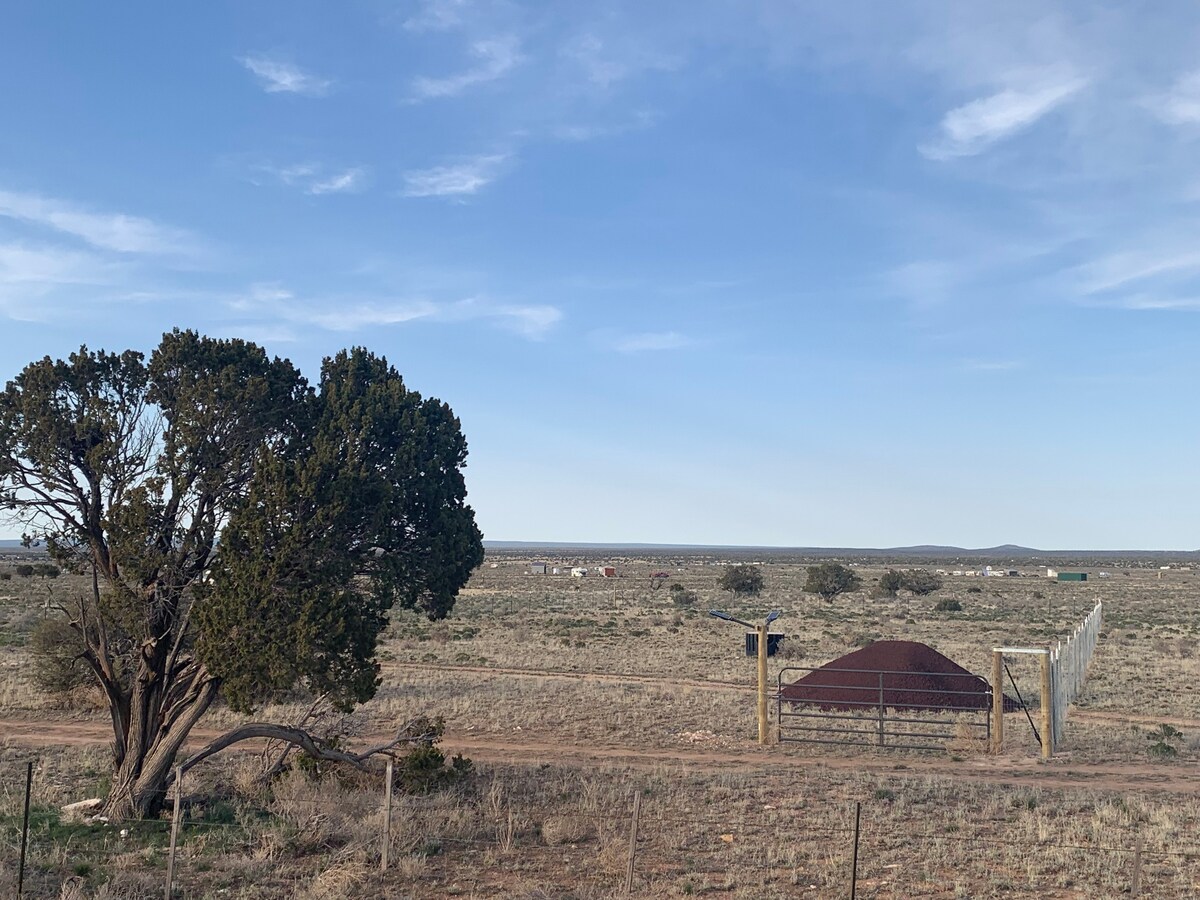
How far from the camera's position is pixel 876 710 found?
920 inches

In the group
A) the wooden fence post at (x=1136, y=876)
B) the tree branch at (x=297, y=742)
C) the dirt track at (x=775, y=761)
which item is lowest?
the dirt track at (x=775, y=761)

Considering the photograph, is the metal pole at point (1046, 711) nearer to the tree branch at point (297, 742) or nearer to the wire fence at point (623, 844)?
the wire fence at point (623, 844)

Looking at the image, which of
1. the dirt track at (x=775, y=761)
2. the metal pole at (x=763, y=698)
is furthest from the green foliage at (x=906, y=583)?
the dirt track at (x=775, y=761)

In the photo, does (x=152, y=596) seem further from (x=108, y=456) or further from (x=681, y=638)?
(x=681, y=638)

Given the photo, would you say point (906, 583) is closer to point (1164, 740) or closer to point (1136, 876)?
point (1164, 740)

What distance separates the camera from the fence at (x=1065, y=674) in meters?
19.6

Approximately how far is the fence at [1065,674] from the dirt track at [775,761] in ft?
5.49

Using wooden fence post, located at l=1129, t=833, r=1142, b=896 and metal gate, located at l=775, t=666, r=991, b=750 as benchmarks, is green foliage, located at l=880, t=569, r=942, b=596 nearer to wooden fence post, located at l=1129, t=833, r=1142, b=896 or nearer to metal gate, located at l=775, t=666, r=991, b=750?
metal gate, located at l=775, t=666, r=991, b=750

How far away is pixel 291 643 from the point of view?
1248 centimetres

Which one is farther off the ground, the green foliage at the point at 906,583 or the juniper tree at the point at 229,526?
the juniper tree at the point at 229,526

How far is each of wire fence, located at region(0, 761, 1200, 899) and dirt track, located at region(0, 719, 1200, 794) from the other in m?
2.33

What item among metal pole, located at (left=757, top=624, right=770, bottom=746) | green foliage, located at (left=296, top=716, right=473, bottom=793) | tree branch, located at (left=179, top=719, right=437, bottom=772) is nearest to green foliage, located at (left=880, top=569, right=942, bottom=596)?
metal pole, located at (left=757, top=624, right=770, bottom=746)

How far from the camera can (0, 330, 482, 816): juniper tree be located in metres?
12.6

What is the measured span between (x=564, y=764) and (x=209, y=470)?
8950mm
